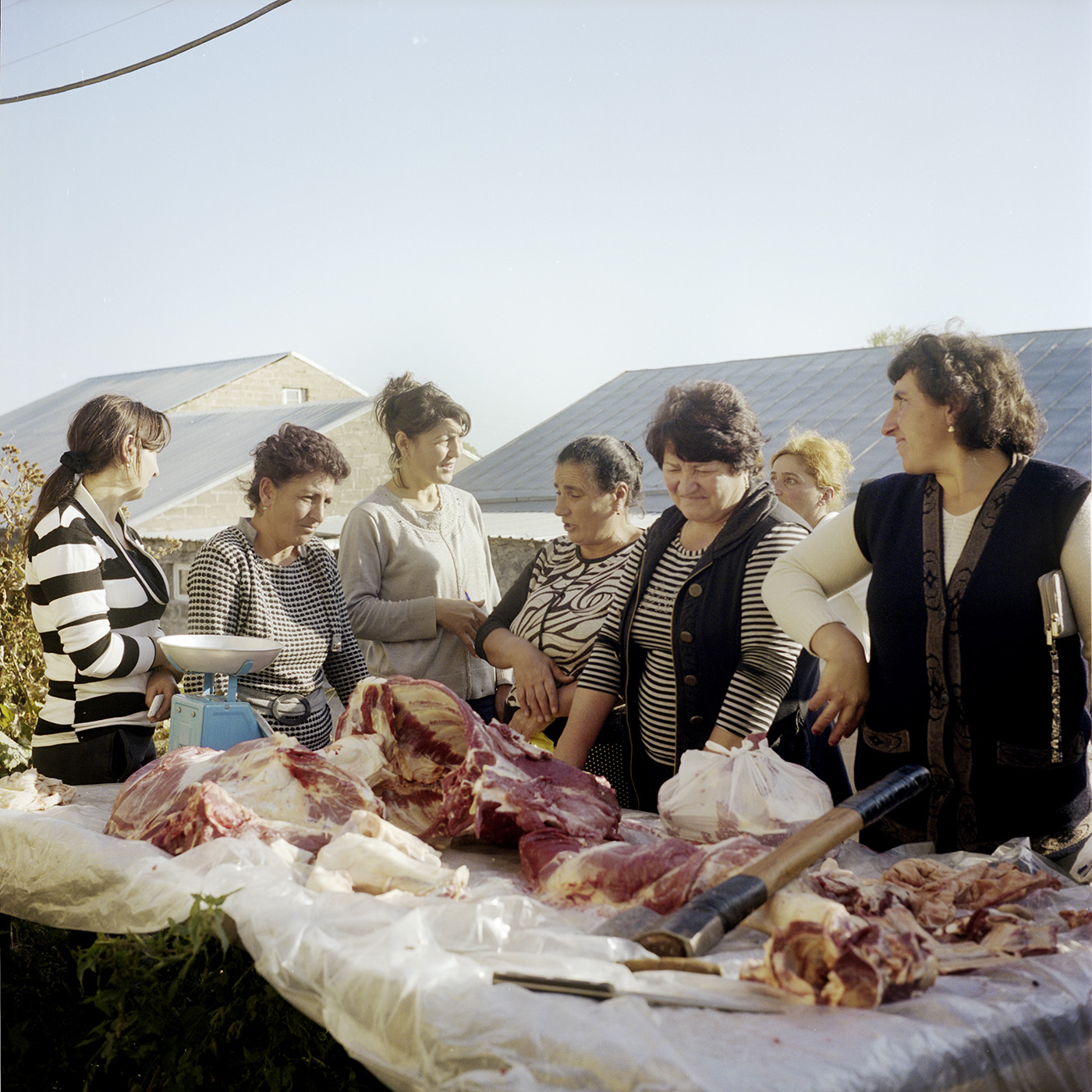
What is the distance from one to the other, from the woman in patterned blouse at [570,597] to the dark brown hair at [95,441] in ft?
3.82

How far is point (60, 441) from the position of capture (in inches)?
725

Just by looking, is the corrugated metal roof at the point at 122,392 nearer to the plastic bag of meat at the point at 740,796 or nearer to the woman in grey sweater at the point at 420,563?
the woman in grey sweater at the point at 420,563

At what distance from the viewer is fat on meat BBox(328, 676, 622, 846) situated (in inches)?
81.0

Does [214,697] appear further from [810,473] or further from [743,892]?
[810,473]

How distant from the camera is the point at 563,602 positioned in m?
3.06

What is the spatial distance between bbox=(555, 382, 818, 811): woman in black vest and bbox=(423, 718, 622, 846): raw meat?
446mm

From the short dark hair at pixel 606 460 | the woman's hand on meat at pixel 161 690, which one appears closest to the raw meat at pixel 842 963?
the short dark hair at pixel 606 460

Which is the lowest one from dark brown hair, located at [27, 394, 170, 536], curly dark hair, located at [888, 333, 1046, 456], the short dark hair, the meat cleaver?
the meat cleaver

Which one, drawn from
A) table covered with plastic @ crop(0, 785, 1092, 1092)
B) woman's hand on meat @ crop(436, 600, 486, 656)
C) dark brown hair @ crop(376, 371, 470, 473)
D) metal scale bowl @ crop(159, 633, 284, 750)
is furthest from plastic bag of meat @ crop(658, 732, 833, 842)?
dark brown hair @ crop(376, 371, 470, 473)

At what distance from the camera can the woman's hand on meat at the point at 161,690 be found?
2906 millimetres

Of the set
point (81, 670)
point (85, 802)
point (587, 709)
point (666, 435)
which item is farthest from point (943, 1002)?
point (81, 670)

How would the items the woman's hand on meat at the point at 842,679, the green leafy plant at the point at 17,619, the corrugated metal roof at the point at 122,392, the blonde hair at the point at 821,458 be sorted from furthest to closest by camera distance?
the corrugated metal roof at the point at 122,392 → the green leafy plant at the point at 17,619 → the blonde hair at the point at 821,458 → the woman's hand on meat at the point at 842,679

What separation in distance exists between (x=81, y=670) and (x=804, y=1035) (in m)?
2.20

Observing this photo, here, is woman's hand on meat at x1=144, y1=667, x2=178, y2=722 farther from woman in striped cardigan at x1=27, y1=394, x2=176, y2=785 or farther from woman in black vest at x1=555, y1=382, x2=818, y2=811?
woman in black vest at x1=555, y1=382, x2=818, y2=811
